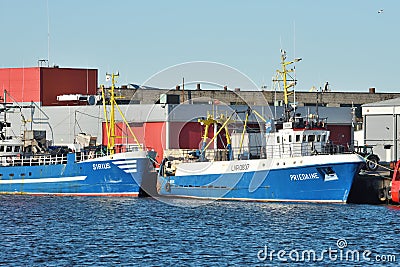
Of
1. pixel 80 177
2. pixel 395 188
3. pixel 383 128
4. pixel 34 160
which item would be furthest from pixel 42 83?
pixel 395 188

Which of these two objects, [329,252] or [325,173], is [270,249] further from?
[325,173]

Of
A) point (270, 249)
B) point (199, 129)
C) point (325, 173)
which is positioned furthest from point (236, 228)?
point (199, 129)

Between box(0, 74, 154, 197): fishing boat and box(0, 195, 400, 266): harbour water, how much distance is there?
20.7 ft

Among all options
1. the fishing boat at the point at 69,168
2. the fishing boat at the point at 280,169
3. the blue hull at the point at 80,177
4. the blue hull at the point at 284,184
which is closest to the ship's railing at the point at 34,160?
the fishing boat at the point at 69,168

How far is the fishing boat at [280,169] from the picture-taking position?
57438 millimetres

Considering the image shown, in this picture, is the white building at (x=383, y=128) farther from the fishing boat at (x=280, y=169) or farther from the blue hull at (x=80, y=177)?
the blue hull at (x=80, y=177)

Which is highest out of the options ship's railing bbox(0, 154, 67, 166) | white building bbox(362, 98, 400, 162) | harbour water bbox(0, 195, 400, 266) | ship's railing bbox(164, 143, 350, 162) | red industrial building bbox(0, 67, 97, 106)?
red industrial building bbox(0, 67, 97, 106)

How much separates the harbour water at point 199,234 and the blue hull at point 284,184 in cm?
103

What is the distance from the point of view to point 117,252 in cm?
4034

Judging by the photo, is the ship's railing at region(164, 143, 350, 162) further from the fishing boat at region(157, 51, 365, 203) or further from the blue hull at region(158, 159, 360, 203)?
the blue hull at region(158, 159, 360, 203)

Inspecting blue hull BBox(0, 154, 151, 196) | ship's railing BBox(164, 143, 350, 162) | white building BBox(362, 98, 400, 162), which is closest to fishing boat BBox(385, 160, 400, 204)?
ship's railing BBox(164, 143, 350, 162)

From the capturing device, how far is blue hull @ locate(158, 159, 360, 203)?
57.3 metres

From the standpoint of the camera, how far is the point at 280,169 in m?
58.7

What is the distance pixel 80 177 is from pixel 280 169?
16.7 m
